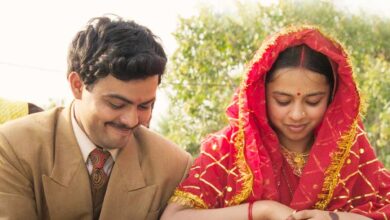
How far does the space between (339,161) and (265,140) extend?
35cm

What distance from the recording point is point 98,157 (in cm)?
337

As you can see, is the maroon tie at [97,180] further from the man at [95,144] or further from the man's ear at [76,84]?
the man's ear at [76,84]

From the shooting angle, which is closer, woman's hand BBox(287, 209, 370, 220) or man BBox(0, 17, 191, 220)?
woman's hand BBox(287, 209, 370, 220)

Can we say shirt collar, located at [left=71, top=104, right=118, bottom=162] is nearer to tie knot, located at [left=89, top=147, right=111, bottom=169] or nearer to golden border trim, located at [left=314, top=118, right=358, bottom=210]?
tie knot, located at [left=89, top=147, right=111, bottom=169]

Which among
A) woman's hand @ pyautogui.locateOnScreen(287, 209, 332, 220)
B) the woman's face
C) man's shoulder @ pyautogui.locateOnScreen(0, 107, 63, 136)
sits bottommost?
woman's hand @ pyautogui.locateOnScreen(287, 209, 332, 220)

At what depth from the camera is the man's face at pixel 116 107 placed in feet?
10.4

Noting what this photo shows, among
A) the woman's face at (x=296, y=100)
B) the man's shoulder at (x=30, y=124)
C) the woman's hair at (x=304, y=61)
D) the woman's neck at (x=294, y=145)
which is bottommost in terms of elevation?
the man's shoulder at (x=30, y=124)

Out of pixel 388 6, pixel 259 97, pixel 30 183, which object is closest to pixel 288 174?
pixel 259 97

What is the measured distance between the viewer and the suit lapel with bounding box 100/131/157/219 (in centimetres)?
329

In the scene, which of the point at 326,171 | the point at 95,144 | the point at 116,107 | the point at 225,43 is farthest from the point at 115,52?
the point at 225,43

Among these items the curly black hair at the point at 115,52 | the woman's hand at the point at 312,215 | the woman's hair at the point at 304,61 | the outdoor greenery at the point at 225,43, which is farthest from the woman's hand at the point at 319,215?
the outdoor greenery at the point at 225,43

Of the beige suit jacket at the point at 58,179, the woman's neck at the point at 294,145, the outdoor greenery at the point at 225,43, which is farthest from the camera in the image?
the outdoor greenery at the point at 225,43

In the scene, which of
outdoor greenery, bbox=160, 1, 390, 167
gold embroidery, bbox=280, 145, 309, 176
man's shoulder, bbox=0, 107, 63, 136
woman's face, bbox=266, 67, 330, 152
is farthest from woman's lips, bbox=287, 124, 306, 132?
outdoor greenery, bbox=160, 1, 390, 167

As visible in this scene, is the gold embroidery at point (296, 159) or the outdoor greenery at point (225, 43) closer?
the gold embroidery at point (296, 159)
